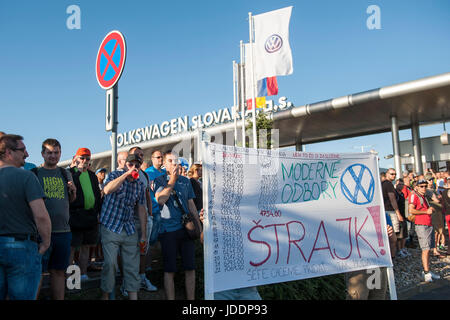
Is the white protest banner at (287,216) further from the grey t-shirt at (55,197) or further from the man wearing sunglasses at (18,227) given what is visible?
the grey t-shirt at (55,197)

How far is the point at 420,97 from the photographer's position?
17.6m

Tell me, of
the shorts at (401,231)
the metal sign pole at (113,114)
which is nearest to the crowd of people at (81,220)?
the metal sign pole at (113,114)

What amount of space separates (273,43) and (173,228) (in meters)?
9.06

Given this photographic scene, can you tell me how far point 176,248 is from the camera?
4102mm

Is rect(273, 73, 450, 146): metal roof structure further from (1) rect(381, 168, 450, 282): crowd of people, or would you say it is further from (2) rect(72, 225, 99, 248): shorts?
(2) rect(72, 225, 99, 248): shorts

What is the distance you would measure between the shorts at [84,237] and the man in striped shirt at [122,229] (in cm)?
83

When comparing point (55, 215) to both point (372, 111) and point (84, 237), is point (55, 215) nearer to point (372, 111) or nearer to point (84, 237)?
point (84, 237)

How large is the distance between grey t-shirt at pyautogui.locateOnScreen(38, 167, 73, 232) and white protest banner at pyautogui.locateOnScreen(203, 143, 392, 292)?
5.09ft

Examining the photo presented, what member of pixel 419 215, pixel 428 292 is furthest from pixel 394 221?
pixel 428 292

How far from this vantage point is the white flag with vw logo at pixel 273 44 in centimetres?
1152

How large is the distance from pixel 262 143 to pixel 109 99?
518 inches
